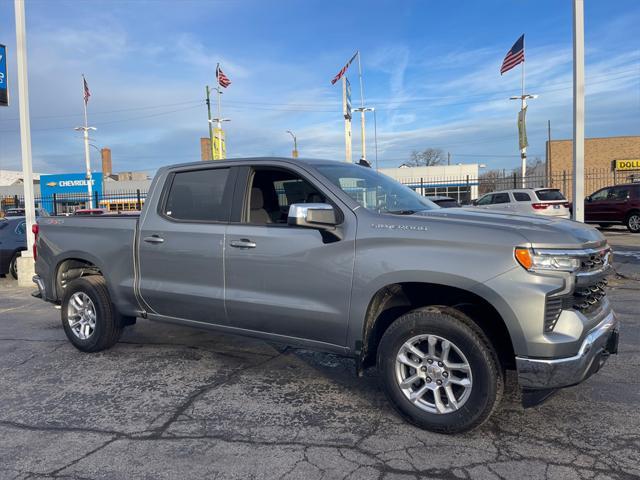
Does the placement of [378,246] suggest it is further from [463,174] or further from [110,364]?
[463,174]

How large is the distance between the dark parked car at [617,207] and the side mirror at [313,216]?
1804 centimetres

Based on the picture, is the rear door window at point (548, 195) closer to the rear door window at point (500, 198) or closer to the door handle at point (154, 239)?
the rear door window at point (500, 198)

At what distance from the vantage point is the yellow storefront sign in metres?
40.1

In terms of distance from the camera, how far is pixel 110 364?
17.0ft

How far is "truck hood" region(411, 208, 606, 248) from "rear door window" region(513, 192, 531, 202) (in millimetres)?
14692

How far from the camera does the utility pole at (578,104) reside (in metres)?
9.33

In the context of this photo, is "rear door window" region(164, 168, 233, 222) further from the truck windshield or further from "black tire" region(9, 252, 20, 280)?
"black tire" region(9, 252, 20, 280)

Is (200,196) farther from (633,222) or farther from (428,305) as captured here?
(633,222)

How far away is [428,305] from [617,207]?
708 inches

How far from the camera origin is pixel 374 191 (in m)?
4.32

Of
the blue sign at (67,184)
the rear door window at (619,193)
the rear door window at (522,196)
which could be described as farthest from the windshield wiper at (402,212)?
the blue sign at (67,184)

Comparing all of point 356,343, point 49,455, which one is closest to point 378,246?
point 356,343

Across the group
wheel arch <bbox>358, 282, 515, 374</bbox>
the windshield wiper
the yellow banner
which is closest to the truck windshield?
the windshield wiper

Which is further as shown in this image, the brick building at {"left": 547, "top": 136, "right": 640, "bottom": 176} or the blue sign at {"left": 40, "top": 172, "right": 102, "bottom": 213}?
the blue sign at {"left": 40, "top": 172, "right": 102, "bottom": 213}
